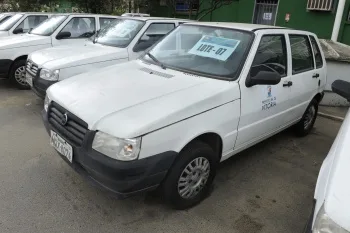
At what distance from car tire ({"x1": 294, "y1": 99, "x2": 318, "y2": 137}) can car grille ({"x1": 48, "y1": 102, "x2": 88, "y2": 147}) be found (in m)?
3.39

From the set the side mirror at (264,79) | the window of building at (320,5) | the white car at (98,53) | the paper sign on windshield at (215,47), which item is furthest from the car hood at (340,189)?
the window of building at (320,5)

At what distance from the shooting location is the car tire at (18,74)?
655 cm

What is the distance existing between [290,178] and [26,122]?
3969 millimetres

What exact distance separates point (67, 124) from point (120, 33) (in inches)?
139

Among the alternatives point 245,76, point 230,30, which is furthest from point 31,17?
point 245,76

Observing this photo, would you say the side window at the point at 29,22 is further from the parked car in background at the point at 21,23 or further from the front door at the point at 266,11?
the front door at the point at 266,11

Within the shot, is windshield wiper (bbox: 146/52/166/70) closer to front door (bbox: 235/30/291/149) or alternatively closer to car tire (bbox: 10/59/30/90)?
front door (bbox: 235/30/291/149)

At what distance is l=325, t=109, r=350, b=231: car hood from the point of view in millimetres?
1552

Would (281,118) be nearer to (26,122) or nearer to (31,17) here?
(26,122)

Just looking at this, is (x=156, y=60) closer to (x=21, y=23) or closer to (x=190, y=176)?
(x=190, y=176)

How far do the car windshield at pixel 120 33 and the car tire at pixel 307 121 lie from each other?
321 cm

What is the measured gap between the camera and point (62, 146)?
2.80 m

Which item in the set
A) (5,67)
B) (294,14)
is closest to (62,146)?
(5,67)

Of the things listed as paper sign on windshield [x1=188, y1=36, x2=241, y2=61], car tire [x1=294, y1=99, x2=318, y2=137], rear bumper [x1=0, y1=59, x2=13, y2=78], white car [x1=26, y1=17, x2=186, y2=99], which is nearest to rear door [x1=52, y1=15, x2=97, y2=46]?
rear bumper [x1=0, y1=59, x2=13, y2=78]
